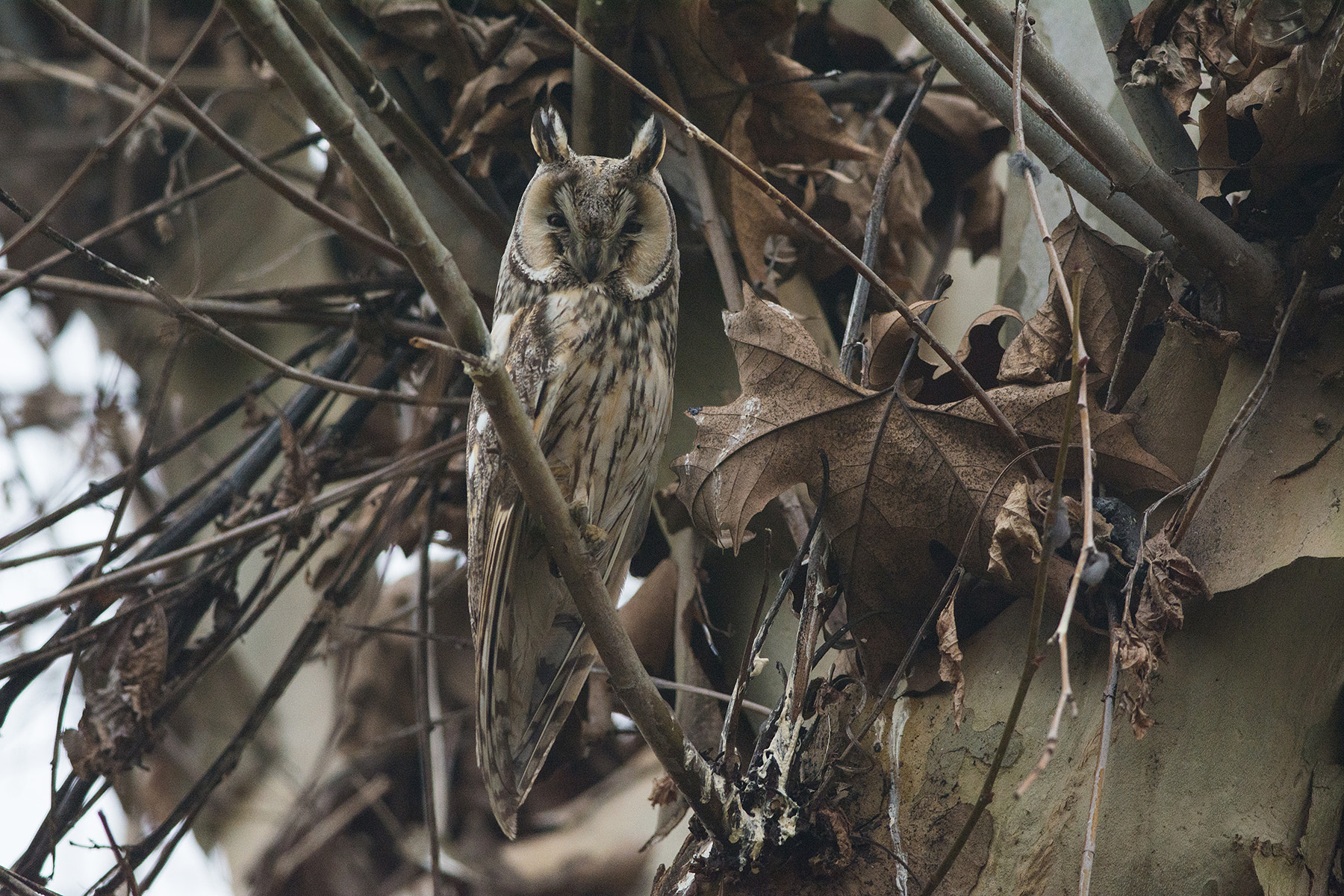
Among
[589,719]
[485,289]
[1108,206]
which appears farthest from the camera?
[485,289]

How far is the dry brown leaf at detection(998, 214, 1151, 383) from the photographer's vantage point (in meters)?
1.61

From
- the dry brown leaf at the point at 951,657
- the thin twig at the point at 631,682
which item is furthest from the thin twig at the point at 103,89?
the dry brown leaf at the point at 951,657

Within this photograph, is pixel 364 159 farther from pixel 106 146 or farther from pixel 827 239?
pixel 106 146

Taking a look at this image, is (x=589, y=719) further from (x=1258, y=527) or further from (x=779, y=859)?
(x=1258, y=527)

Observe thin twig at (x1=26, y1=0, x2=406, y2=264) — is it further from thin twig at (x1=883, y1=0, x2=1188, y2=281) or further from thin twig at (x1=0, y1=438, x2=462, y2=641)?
thin twig at (x1=883, y1=0, x2=1188, y2=281)

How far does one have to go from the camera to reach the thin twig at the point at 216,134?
1.59 m

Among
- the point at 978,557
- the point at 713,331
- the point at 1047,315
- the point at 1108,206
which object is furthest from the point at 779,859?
the point at 713,331

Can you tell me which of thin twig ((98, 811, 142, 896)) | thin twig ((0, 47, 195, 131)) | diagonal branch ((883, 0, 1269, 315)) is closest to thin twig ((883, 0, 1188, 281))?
diagonal branch ((883, 0, 1269, 315))

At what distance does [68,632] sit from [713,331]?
60.5 inches

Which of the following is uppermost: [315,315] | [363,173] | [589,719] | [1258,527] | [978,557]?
[315,315]

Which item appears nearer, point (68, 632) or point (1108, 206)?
point (1108, 206)

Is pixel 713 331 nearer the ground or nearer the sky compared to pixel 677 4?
nearer the ground

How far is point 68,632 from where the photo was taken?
234cm

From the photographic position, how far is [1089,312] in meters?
1.66
